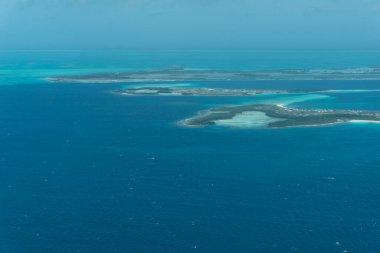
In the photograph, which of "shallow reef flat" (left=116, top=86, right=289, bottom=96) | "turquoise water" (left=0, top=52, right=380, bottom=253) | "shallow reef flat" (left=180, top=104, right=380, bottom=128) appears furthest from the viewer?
"shallow reef flat" (left=116, top=86, right=289, bottom=96)

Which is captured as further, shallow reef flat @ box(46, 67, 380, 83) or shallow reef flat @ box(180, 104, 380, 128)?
shallow reef flat @ box(46, 67, 380, 83)

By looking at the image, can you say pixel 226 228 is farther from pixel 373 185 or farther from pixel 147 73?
pixel 147 73

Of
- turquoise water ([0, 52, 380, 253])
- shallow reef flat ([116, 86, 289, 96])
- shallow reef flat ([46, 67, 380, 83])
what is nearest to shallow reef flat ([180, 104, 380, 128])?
turquoise water ([0, 52, 380, 253])

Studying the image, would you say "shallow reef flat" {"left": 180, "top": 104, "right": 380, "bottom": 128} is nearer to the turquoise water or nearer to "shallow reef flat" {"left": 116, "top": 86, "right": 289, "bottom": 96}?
the turquoise water

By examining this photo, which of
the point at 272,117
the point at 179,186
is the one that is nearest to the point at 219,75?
the point at 272,117

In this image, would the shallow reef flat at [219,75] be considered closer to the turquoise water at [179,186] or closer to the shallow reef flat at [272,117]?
the shallow reef flat at [272,117]

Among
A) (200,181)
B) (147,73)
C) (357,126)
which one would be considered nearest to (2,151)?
(200,181)

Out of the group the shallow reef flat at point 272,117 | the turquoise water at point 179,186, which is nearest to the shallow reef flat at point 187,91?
the shallow reef flat at point 272,117
